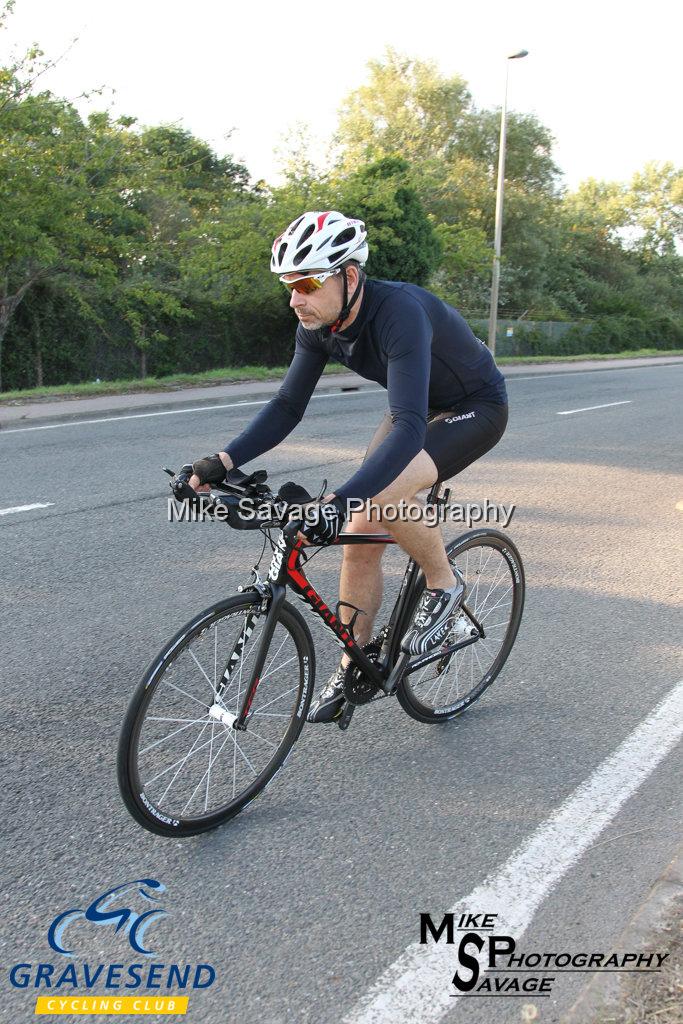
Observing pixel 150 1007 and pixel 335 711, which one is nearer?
pixel 150 1007

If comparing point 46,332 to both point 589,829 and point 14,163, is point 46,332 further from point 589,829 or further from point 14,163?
point 589,829

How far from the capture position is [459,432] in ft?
12.3

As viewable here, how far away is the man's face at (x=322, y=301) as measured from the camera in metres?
3.20

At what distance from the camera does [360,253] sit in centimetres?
324

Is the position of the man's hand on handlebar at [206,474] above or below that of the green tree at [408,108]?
below

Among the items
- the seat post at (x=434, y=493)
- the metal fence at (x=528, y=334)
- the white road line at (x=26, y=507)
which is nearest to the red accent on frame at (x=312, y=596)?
the seat post at (x=434, y=493)

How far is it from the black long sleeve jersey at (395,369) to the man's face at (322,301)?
120 millimetres

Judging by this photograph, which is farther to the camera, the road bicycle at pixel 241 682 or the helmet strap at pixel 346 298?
the helmet strap at pixel 346 298

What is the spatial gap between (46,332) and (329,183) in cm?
902

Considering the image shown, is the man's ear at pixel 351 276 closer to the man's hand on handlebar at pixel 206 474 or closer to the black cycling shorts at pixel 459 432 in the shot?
the black cycling shorts at pixel 459 432

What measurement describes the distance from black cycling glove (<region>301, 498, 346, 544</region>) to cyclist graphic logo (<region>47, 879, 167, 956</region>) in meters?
1.13

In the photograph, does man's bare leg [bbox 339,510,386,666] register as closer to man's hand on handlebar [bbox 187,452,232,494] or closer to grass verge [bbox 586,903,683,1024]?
man's hand on handlebar [bbox 187,452,232,494]

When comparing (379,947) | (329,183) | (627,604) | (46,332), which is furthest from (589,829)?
(329,183)

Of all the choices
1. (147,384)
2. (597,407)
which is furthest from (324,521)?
(147,384)
